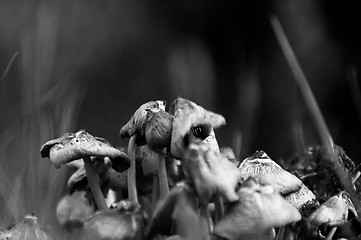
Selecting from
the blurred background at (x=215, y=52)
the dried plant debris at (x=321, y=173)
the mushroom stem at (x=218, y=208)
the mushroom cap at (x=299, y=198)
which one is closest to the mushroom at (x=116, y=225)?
the mushroom stem at (x=218, y=208)

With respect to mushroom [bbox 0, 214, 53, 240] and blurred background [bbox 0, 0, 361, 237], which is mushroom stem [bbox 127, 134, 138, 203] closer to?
mushroom [bbox 0, 214, 53, 240]

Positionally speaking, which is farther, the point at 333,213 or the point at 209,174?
the point at 333,213

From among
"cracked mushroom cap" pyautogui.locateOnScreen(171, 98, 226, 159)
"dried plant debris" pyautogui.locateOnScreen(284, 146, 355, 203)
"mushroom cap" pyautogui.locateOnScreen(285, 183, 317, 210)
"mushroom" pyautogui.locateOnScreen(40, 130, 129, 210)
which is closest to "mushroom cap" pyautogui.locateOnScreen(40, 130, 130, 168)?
"mushroom" pyautogui.locateOnScreen(40, 130, 129, 210)

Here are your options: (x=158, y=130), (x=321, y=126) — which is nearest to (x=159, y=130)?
(x=158, y=130)

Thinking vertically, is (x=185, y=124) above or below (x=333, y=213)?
above

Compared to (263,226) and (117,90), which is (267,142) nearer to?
(117,90)

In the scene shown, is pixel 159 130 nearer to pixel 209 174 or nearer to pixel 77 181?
pixel 209 174

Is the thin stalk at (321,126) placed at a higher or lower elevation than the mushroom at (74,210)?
higher

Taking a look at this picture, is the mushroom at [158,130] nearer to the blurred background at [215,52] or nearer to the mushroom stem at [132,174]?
the mushroom stem at [132,174]
